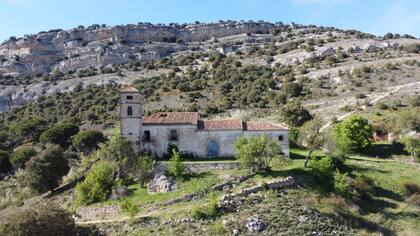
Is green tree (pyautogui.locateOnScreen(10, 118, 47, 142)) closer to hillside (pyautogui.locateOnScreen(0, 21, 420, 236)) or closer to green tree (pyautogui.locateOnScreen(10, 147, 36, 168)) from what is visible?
hillside (pyautogui.locateOnScreen(0, 21, 420, 236))

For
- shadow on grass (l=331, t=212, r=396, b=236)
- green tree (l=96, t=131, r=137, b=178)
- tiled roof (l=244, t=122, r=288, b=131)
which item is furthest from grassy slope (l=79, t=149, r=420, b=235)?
tiled roof (l=244, t=122, r=288, b=131)

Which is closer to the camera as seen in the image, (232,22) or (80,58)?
(80,58)

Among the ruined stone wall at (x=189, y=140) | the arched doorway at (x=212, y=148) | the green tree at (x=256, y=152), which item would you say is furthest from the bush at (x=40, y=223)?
the arched doorway at (x=212, y=148)

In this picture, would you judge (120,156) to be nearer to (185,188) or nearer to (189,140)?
(189,140)

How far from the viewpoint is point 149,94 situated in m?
90.6

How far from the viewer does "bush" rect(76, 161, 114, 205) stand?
141 feet

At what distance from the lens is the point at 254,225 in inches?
1457

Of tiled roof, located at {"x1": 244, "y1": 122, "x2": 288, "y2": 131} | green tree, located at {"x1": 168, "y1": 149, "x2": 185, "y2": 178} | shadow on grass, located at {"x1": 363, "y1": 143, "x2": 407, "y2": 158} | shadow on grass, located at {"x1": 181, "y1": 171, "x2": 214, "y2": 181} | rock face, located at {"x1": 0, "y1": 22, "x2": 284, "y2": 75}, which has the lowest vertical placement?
shadow on grass, located at {"x1": 181, "y1": 171, "x2": 214, "y2": 181}

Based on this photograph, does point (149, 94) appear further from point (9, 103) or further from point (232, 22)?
point (232, 22)

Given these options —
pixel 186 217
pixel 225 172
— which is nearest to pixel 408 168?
pixel 225 172

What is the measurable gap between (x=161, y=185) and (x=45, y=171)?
11471mm

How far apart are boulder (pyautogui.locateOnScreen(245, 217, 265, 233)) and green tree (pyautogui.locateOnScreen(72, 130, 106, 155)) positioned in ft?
102

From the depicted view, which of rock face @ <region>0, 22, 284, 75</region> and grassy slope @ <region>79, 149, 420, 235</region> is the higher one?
rock face @ <region>0, 22, 284, 75</region>

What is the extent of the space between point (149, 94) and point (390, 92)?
129 feet
